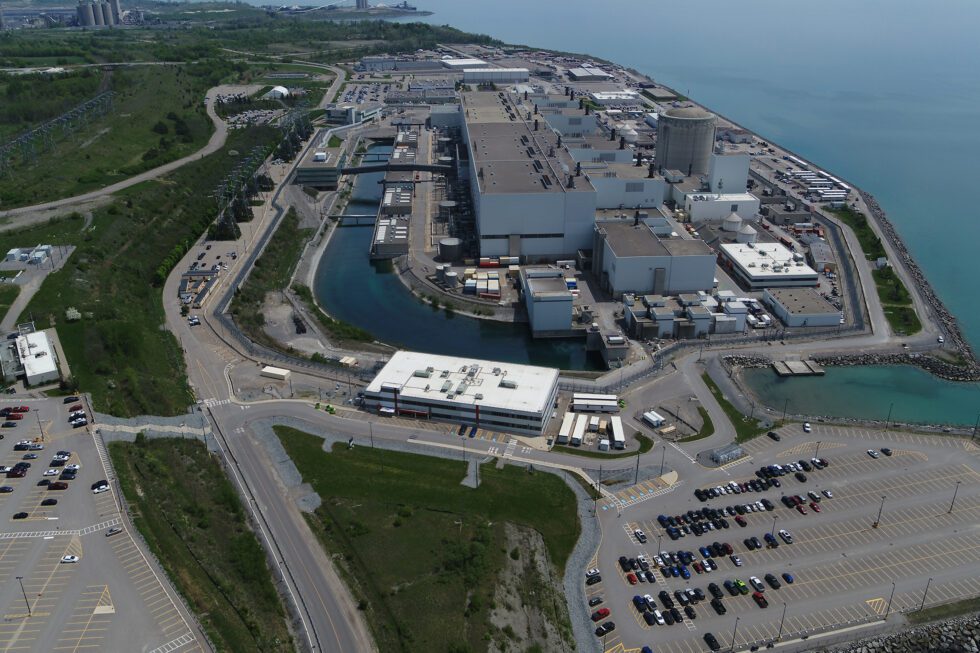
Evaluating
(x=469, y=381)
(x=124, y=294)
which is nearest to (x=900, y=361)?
(x=469, y=381)

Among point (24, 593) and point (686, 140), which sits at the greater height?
point (686, 140)

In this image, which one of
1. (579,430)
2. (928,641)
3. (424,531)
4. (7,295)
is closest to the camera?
(928,641)

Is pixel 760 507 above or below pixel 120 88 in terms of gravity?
below

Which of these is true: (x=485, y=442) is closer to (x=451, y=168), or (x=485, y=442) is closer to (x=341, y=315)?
(x=341, y=315)

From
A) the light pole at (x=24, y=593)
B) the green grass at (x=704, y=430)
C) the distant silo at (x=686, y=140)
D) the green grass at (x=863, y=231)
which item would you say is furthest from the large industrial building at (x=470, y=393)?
the distant silo at (x=686, y=140)

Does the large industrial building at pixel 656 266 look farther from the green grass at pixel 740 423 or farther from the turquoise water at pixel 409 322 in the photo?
the green grass at pixel 740 423

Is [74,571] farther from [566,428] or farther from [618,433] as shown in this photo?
[618,433]

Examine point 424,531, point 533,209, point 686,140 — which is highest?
point 686,140

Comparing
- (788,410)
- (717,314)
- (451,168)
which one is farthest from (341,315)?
(451,168)
